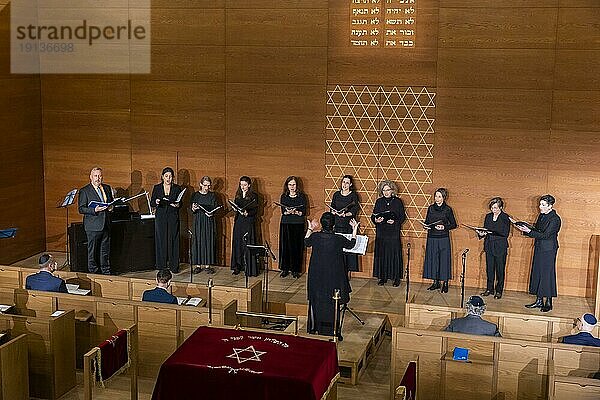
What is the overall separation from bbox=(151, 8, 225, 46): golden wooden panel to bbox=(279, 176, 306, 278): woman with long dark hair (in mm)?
2632

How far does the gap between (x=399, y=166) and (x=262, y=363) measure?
6313 mm

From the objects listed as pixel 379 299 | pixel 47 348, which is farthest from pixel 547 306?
pixel 47 348

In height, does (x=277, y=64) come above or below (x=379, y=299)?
above

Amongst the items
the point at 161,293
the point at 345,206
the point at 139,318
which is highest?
the point at 345,206

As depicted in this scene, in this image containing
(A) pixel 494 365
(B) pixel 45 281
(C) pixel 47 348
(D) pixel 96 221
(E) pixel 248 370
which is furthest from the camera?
(D) pixel 96 221

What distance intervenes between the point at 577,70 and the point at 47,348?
319 inches

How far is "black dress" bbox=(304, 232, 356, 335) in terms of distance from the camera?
10031 mm

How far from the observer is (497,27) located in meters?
12.6

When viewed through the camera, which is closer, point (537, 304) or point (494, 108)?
point (537, 304)

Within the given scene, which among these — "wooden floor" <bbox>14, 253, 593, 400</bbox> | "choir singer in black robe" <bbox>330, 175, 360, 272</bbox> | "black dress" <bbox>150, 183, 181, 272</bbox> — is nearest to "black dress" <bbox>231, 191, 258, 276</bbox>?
"wooden floor" <bbox>14, 253, 593, 400</bbox>

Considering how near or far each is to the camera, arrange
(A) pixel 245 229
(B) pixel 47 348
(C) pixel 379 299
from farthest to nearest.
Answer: (A) pixel 245 229 → (C) pixel 379 299 → (B) pixel 47 348

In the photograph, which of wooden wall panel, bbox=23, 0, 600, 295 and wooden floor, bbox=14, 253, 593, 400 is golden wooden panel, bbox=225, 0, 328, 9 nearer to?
wooden wall panel, bbox=23, 0, 600, 295

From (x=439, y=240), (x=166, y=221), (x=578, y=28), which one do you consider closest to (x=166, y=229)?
(x=166, y=221)

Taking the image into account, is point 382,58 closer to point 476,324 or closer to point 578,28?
point 578,28
